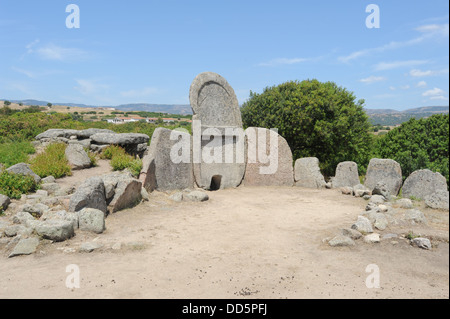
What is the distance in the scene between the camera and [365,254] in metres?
5.65

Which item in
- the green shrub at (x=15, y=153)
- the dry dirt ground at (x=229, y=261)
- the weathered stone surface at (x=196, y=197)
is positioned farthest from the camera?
the green shrub at (x=15, y=153)

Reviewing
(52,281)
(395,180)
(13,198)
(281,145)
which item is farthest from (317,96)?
(52,281)

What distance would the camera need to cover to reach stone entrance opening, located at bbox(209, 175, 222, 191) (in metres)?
11.8

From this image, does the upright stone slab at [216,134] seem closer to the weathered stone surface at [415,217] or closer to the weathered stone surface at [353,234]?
the weathered stone surface at [353,234]

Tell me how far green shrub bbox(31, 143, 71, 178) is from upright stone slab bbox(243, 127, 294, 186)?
5.65 meters

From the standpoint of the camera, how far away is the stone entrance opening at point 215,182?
1182cm

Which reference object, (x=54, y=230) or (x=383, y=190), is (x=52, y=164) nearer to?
(x=54, y=230)

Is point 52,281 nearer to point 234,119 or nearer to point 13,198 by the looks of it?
point 13,198

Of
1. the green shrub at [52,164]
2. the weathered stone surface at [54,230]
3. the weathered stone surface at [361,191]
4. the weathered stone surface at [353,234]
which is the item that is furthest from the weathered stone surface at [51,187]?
the weathered stone surface at [361,191]

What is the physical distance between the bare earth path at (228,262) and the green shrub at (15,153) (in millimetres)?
4654

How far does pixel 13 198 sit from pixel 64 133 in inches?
227

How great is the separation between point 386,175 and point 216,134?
17.4ft
